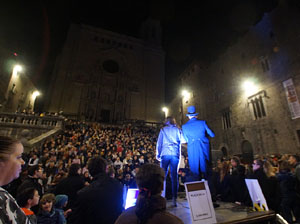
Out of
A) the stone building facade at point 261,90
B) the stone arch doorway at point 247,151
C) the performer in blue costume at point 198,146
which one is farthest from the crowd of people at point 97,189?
the stone arch doorway at point 247,151

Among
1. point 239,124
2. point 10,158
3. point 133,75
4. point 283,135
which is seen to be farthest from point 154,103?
point 10,158

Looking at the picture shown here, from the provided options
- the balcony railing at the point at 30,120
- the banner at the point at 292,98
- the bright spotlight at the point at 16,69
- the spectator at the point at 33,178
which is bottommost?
the spectator at the point at 33,178

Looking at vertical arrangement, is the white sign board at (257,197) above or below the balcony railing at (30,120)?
below

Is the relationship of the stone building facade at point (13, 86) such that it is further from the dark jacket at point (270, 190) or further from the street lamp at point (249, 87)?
the street lamp at point (249, 87)

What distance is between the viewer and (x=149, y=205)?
49.8 inches

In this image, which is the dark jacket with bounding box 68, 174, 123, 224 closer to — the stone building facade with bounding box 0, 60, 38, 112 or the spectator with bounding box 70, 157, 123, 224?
the spectator with bounding box 70, 157, 123, 224

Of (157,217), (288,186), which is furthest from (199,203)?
(288,186)

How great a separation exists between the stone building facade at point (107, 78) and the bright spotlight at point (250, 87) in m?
15.8

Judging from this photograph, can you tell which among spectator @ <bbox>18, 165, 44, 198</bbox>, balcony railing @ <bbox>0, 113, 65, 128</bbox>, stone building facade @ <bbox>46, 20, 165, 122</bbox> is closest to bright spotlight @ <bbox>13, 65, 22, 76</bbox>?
stone building facade @ <bbox>46, 20, 165, 122</bbox>

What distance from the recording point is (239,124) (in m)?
16.5

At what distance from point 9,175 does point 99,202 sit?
4.49 ft

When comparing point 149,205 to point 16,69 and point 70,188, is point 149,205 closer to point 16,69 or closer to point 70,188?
point 70,188

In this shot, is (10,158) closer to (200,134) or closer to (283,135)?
(200,134)

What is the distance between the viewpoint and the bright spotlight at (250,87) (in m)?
15.3
